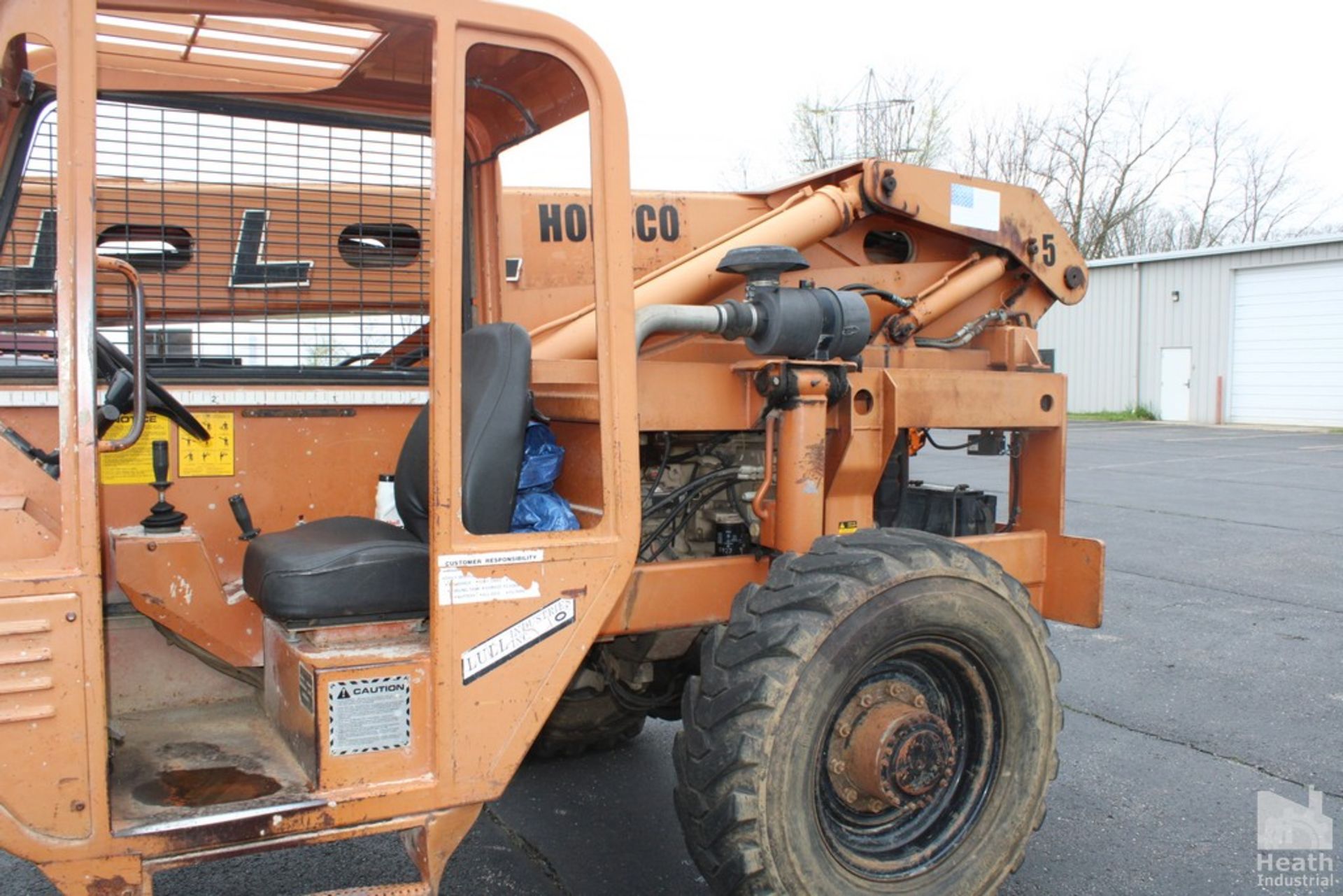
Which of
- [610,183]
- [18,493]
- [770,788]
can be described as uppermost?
[610,183]

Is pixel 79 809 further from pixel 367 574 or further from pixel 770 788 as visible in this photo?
pixel 770 788

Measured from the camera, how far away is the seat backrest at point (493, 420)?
2.71 meters

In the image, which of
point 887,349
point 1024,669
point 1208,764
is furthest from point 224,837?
point 1208,764

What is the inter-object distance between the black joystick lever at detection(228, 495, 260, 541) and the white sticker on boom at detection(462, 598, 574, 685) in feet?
3.86

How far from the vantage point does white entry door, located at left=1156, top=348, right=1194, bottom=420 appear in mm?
25406

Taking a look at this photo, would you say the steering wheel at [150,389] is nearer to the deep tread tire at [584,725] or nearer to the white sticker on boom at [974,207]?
the deep tread tire at [584,725]

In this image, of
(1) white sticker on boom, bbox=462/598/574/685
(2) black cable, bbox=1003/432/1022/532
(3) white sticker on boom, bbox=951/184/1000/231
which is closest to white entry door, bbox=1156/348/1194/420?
(3) white sticker on boom, bbox=951/184/1000/231

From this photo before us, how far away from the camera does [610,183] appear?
2.69 meters

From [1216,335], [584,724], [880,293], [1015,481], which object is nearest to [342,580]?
[584,724]

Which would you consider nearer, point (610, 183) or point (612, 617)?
point (610, 183)

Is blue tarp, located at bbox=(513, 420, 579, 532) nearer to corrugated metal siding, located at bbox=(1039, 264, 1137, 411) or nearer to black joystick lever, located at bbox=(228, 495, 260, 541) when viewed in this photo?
black joystick lever, located at bbox=(228, 495, 260, 541)

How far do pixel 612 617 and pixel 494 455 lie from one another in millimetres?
584

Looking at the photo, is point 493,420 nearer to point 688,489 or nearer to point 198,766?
point 688,489

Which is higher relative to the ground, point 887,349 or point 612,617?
point 887,349
